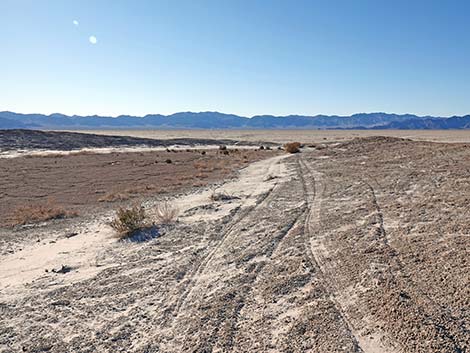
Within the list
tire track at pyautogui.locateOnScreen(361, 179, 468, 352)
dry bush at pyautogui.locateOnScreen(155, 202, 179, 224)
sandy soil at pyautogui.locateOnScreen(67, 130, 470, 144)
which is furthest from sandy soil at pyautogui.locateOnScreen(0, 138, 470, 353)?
sandy soil at pyautogui.locateOnScreen(67, 130, 470, 144)

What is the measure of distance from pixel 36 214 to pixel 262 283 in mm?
11054

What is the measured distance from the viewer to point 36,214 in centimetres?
1538

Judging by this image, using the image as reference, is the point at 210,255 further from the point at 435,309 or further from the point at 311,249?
the point at 435,309

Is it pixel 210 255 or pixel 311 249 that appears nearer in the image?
pixel 311 249

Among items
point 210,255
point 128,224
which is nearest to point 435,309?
point 210,255

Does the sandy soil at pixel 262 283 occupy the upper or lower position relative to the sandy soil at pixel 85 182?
upper

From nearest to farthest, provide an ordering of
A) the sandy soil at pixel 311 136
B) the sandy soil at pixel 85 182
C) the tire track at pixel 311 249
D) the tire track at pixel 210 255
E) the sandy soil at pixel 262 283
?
the tire track at pixel 311 249 < the sandy soil at pixel 262 283 < the tire track at pixel 210 255 < the sandy soil at pixel 85 182 < the sandy soil at pixel 311 136

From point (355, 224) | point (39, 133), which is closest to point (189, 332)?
point (355, 224)

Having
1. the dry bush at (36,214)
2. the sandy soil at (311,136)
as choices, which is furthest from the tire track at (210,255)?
the sandy soil at (311,136)

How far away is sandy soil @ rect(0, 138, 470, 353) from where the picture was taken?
5.46 meters

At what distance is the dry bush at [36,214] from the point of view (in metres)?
14.8

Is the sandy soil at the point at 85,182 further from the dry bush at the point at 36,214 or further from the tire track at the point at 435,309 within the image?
the tire track at the point at 435,309

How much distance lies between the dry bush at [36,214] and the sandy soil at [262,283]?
221 centimetres

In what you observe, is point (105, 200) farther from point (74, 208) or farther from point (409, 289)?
point (409, 289)
